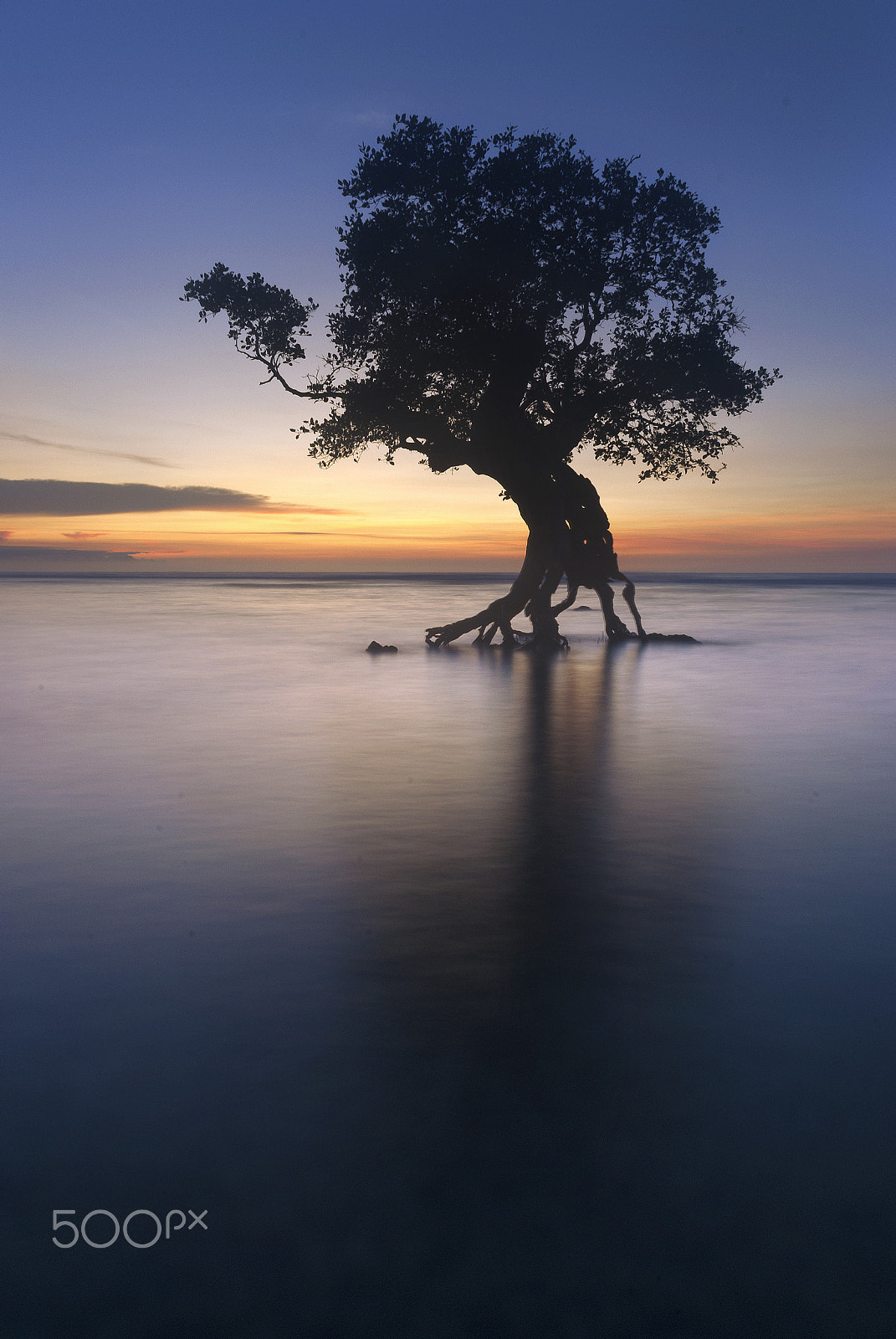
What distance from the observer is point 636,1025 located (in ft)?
18.4

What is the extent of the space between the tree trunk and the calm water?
67.2 feet

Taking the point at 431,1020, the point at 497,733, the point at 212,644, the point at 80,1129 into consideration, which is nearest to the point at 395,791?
the point at 497,733

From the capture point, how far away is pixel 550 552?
111 ft

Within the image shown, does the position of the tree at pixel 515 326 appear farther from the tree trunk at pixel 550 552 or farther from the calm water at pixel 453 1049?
the calm water at pixel 453 1049

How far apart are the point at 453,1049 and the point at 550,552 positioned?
96.3 ft

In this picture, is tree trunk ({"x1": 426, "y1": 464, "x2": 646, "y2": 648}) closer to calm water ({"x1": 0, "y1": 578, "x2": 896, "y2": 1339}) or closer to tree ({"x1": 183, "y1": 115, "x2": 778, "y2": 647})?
tree ({"x1": 183, "y1": 115, "x2": 778, "y2": 647})

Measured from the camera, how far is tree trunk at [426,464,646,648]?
3322cm

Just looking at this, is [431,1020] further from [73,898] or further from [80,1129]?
[73,898]

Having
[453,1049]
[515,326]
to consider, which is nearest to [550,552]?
[515,326]

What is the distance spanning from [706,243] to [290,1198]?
32.0m

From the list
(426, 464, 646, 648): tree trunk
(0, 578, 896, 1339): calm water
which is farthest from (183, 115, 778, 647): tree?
(0, 578, 896, 1339): calm water

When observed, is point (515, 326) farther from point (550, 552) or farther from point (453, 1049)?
point (453, 1049)

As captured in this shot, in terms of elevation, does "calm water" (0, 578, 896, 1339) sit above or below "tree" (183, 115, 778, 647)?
below

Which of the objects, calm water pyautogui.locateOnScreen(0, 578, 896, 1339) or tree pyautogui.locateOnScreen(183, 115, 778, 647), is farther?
tree pyautogui.locateOnScreen(183, 115, 778, 647)
